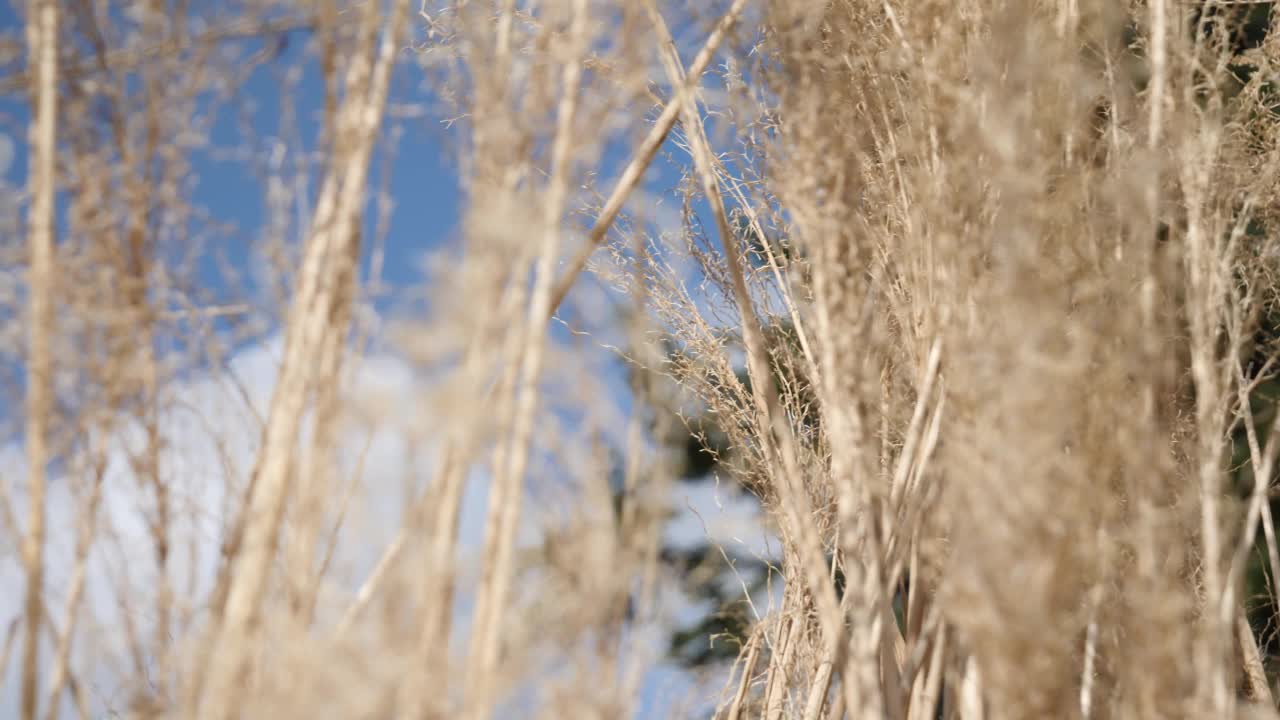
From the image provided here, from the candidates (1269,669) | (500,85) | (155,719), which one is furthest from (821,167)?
(1269,669)

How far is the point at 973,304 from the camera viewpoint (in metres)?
0.95

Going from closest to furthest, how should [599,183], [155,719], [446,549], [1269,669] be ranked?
[446,549]
[155,719]
[599,183]
[1269,669]

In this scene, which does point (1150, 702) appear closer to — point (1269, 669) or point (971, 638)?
point (971, 638)

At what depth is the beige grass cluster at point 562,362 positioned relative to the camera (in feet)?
2.13

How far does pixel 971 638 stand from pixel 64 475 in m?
0.68

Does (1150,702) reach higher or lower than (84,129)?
lower

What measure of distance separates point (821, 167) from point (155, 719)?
68cm

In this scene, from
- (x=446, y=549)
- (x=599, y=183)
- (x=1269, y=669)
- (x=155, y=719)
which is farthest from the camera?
(x=1269, y=669)

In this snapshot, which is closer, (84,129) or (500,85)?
(500,85)

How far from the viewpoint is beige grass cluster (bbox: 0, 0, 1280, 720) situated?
0.65 metres

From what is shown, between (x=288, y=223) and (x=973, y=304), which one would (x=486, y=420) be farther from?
(x=973, y=304)

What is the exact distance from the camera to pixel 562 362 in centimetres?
69

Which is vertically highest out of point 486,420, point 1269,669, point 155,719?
point 486,420

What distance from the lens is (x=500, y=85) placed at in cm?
70
